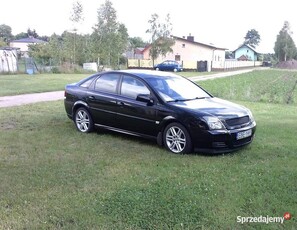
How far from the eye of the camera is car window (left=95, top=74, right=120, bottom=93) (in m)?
7.46

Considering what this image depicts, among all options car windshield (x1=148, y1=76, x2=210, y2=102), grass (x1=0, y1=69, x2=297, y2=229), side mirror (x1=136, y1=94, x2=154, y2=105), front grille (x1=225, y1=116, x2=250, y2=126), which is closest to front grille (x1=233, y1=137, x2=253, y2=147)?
grass (x1=0, y1=69, x2=297, y2=229)

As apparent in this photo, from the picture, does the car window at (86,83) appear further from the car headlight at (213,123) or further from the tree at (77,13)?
the tree at (77,13)

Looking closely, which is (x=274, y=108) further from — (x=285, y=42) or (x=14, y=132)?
(x=285, y=42)

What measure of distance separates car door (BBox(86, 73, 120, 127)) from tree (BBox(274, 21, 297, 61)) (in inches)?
3328

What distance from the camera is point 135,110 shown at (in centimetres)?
686

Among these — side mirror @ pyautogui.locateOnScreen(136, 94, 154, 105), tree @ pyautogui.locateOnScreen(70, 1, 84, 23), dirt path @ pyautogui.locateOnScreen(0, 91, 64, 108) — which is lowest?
dirt path @ pyautogui.locateOnScreen(0, 91, 64, 108)

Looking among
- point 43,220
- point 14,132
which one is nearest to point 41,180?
point 43,220

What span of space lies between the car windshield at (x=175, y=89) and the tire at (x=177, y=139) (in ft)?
1.99

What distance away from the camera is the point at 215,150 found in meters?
6.01

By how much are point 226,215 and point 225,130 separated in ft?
7.81

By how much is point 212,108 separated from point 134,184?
246 centimetres

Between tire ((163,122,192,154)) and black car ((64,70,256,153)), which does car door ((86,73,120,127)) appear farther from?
tire ((163,122,192,154))

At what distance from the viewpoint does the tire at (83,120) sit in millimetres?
7825

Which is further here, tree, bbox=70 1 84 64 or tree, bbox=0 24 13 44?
tree, bbox=0 24 13 44
